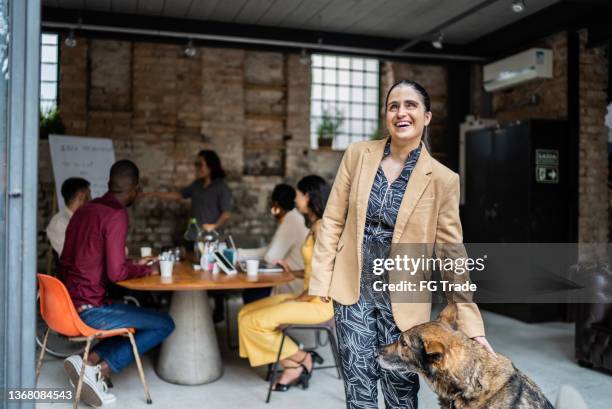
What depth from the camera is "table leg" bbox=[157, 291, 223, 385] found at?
13.7 feet

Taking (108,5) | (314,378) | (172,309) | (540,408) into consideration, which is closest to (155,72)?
(108,5)

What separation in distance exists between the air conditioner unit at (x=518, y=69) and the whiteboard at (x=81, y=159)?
16.1 ft

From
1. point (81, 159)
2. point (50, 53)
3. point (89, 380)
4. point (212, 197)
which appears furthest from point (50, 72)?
point (89, 380)

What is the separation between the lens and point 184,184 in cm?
761

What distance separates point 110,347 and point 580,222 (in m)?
5.27

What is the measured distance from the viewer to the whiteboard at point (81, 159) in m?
6.71

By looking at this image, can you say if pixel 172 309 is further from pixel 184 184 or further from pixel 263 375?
pixel 184 184

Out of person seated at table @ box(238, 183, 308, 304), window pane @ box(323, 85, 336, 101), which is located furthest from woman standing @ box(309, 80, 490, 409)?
window pane @ box(323, 85, 336, 101)

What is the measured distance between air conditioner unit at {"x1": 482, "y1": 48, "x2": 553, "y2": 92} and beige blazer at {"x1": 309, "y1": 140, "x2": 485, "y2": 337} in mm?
5299

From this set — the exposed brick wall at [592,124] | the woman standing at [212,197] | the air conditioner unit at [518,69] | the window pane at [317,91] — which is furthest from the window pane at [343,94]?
the exposed brick wall at [592,124]

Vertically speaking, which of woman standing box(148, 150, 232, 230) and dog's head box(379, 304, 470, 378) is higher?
woman standing box(148, 150, 232, 230)

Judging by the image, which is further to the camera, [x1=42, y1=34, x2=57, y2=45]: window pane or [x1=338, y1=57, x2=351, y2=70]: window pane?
[x1=338, y1=57, x2=351, y2=70]: window pane

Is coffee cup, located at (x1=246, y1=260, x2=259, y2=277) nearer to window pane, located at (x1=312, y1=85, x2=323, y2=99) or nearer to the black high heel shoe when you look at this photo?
the black high heel shoe

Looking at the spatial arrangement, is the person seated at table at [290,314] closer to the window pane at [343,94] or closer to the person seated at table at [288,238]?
the person seated at table at [288,238]
